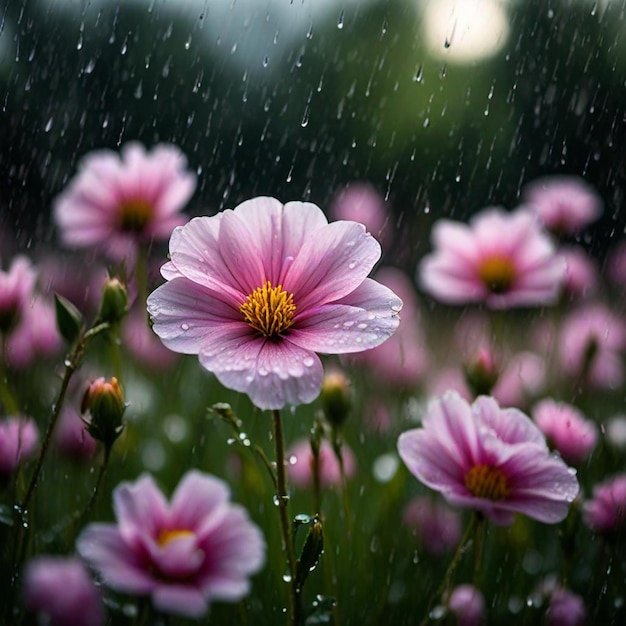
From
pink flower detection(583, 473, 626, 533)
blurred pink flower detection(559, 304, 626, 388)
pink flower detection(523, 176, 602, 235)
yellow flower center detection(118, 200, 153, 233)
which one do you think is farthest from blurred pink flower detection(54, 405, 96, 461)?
pink flower detection(523, 176, 602, 235)

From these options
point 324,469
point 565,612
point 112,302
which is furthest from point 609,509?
point 112,302

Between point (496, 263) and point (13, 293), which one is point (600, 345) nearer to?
point (496, 263)

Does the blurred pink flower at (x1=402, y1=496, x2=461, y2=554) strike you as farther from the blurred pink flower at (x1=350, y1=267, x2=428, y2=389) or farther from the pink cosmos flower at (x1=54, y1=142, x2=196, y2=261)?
the pink cosmos flower at (x1=54, y1=142, x2=196, y2=261)

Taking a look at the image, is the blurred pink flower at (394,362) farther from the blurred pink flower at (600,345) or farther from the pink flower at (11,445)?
the pink flower at (11,445)

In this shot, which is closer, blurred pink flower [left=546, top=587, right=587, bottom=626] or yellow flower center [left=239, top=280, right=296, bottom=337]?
yellow flower center [left=239, top=280, right=296, bottom=337]

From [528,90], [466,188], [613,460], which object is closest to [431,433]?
[613,460]

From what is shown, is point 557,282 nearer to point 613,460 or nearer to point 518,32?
point 613,460
